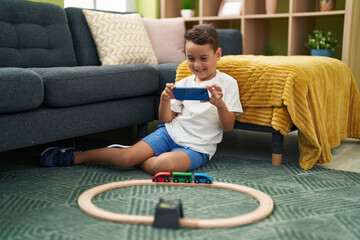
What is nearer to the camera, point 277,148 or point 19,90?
point 19,90

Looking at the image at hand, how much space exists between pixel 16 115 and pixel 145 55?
1153 millimetres

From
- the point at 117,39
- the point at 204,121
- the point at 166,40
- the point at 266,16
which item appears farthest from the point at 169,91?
the point at 266,16

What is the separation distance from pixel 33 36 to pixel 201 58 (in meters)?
1.10

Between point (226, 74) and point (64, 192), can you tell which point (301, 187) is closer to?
point (226, 74)

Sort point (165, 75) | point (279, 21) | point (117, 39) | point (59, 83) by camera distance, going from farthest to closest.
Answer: point (279, 21), point (117, 39), point (165, 75), point (59, 83)

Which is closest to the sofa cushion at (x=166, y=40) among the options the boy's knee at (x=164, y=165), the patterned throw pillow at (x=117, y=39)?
the patterned throw pillow at (x=117, y=39)

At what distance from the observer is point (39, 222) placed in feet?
3.74

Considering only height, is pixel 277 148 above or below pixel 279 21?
below

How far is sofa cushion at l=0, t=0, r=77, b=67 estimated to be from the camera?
6.92 feet

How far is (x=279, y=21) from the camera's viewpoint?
359 cm

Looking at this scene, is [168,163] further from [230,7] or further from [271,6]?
[230,7]

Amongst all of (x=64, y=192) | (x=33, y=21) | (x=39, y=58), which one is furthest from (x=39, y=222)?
(x=33, y=21)

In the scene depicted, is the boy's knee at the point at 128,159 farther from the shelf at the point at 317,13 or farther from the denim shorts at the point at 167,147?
the shelf at the point at 317,13

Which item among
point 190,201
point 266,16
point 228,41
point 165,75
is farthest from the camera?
point 266,16
